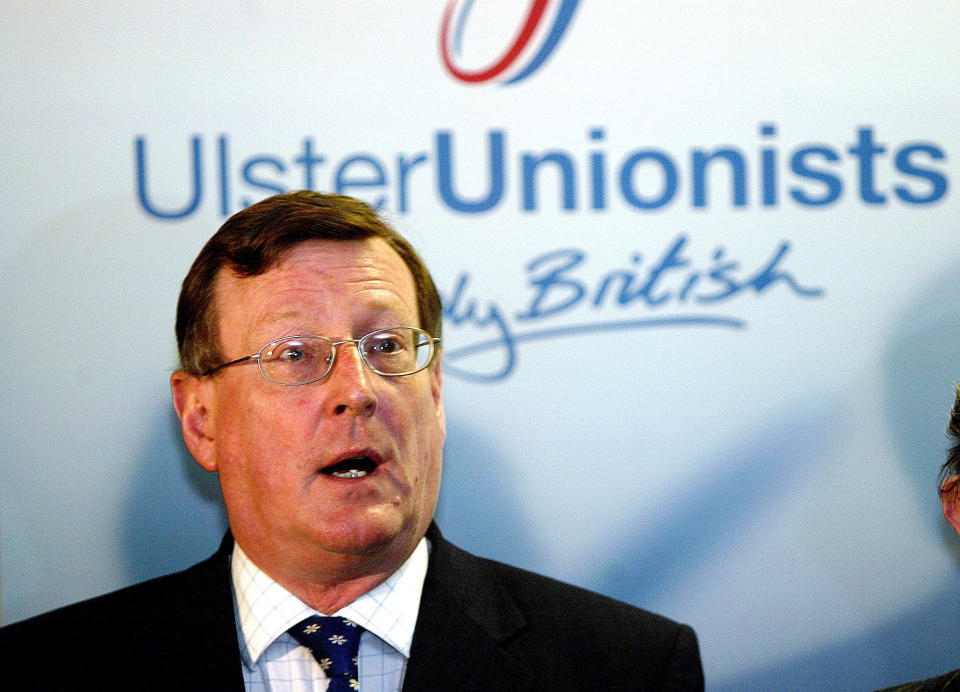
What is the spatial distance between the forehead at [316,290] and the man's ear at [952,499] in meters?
1.12

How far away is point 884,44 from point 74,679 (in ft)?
7.19

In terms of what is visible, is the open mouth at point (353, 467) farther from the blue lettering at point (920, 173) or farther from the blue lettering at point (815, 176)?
the blue lettering at point (920, 173)

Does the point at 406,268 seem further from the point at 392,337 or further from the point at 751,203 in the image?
the point at 751,203

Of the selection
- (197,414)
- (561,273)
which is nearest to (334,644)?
(197,414)

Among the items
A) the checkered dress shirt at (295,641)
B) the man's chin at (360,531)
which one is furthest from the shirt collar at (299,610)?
the man's chin at (360,531)

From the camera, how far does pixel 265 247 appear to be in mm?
2029

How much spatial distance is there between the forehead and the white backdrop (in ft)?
1.37

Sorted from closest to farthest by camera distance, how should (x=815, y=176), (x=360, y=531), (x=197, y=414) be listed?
(x=360, y=531)
(x=197, y=414)
(x=815, y=176)

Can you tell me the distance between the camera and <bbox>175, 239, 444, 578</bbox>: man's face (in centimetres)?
192

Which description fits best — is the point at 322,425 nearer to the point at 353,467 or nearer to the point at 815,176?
the point at 353,467

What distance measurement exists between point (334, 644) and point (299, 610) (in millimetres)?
97

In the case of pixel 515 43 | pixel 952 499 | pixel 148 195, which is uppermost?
pixel 515 43

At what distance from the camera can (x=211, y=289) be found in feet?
6.88

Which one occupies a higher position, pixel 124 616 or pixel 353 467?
pixel 353 467
